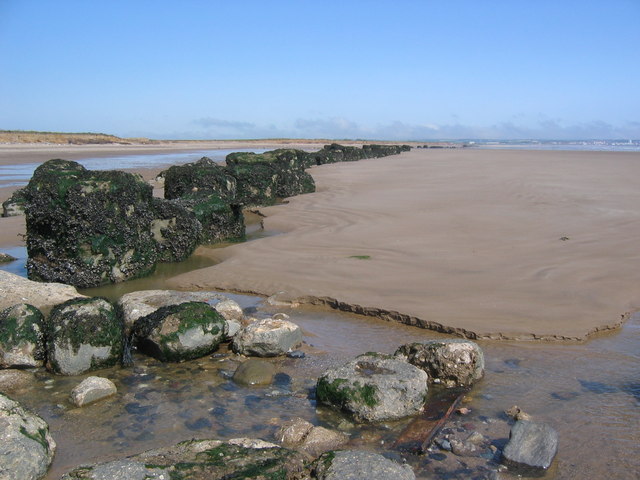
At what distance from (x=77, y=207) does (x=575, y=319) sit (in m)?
5.77

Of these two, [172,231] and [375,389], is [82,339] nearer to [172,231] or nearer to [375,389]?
[375,389]

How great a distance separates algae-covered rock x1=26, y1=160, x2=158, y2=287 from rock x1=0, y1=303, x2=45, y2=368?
7.35 feet

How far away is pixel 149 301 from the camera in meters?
5.72

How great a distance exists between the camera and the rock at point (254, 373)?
174 inches

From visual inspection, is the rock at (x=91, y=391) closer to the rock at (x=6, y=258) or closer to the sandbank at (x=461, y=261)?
the sandbank at (x=461, y=261)

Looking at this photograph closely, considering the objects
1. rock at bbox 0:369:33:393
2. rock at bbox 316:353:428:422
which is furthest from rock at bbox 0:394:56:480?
rock at bbox 316:353:428:422

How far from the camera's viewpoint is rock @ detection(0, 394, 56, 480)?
301 centimetres

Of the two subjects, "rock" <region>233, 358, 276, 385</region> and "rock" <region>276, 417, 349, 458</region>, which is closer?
"rock" <region>276, 417, 349, 458</region>

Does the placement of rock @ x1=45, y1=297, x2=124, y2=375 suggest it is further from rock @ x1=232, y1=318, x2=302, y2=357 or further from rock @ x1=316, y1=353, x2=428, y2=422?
rock @ x1=316, y1=353, x2=428, y2=422

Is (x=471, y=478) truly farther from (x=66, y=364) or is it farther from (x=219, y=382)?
(x=66, y=364)

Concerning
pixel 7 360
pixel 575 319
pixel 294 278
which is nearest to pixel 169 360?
pixel 7 360

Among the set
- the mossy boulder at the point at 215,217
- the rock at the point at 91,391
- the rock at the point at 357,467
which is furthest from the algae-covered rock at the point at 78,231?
the rock at the point at 357,467

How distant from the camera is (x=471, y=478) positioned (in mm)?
3109

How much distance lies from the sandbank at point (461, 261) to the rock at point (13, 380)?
2622 mm
